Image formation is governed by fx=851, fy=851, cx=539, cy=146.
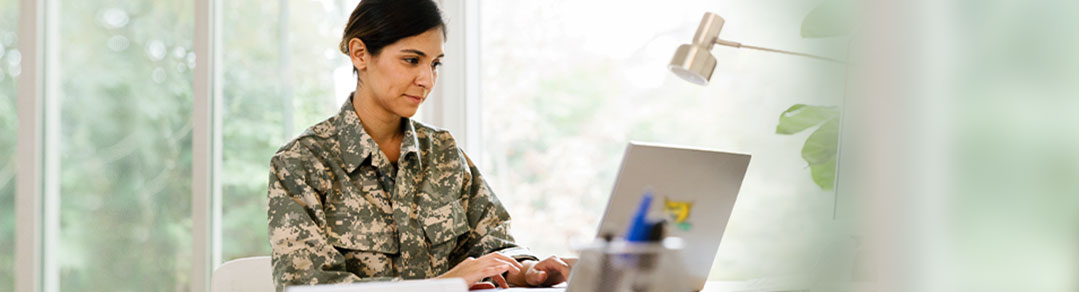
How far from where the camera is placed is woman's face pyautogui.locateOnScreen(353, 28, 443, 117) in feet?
4.94

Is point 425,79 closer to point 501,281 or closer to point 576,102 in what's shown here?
point 501,281

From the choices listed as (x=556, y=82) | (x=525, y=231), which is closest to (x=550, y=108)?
(x=556, y=82)

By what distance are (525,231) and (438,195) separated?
5.09 feet

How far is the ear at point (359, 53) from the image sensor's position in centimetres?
153

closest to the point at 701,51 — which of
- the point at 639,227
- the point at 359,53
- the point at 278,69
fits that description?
the point at 639,227

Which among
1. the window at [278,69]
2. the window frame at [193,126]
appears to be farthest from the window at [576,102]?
the window at [278,69]

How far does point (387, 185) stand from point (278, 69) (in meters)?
1.11

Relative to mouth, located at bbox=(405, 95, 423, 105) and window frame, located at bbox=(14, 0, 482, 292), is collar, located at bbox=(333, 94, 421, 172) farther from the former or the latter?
window frame, located at bbox=(14, 0, 482, 292)

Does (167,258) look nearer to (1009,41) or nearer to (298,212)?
(298,212)

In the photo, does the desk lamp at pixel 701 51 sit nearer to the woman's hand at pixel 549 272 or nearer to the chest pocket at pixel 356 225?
the woman's hand at pixel 549 272

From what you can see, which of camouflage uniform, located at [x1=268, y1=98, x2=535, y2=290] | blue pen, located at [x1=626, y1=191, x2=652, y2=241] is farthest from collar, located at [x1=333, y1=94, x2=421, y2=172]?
blue pen, located at [x1=626, y1=191, x2=652, y2=241]

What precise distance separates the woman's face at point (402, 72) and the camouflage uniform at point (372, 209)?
5cm

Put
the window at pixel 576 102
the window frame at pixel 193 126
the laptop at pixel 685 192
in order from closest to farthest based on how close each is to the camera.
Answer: the laptop at pixel 685 192 → the window frame at pixel 193 126 → the window at pixel 576 102

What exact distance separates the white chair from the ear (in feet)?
1.38
